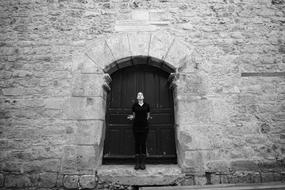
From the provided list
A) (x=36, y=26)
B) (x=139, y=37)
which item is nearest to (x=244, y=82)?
(x=139, y=37)

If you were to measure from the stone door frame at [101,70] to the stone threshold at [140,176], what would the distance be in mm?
186

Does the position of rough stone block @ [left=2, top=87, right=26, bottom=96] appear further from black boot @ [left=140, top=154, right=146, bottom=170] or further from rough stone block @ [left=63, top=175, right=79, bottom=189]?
black boot @ [left=140, top=154, right=146, bottom=170]

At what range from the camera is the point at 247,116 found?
9.64 feet

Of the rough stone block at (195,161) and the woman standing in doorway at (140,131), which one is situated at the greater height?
the woman standing in doorway at (140,131)

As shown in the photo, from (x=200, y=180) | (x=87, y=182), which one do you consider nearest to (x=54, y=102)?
(x=87, y=182)

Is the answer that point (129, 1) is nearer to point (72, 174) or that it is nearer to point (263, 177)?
point (72, 174)

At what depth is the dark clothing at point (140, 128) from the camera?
2809mm

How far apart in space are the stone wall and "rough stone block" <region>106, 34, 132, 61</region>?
0.12ft

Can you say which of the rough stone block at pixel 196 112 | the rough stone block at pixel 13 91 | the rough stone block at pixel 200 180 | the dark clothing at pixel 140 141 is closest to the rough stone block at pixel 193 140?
the rough stone block at pixel 196 112

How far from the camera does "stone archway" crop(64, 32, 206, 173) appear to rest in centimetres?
286

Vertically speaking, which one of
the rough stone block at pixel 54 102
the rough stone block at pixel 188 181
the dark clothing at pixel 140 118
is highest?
the rough stone block at pixel 54 102

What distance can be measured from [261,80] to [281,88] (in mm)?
357

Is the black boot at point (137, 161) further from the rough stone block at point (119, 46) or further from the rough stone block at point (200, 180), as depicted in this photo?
the rough stone block at point (119, 46)

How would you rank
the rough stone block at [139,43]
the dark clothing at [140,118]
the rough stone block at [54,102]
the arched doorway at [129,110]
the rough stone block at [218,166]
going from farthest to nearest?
the rough stone block at [139,43], the arched doorway at [129,110], the rough stone block at [54,102], the dark clothing at [140,118], the rough stone block at [218,166]
